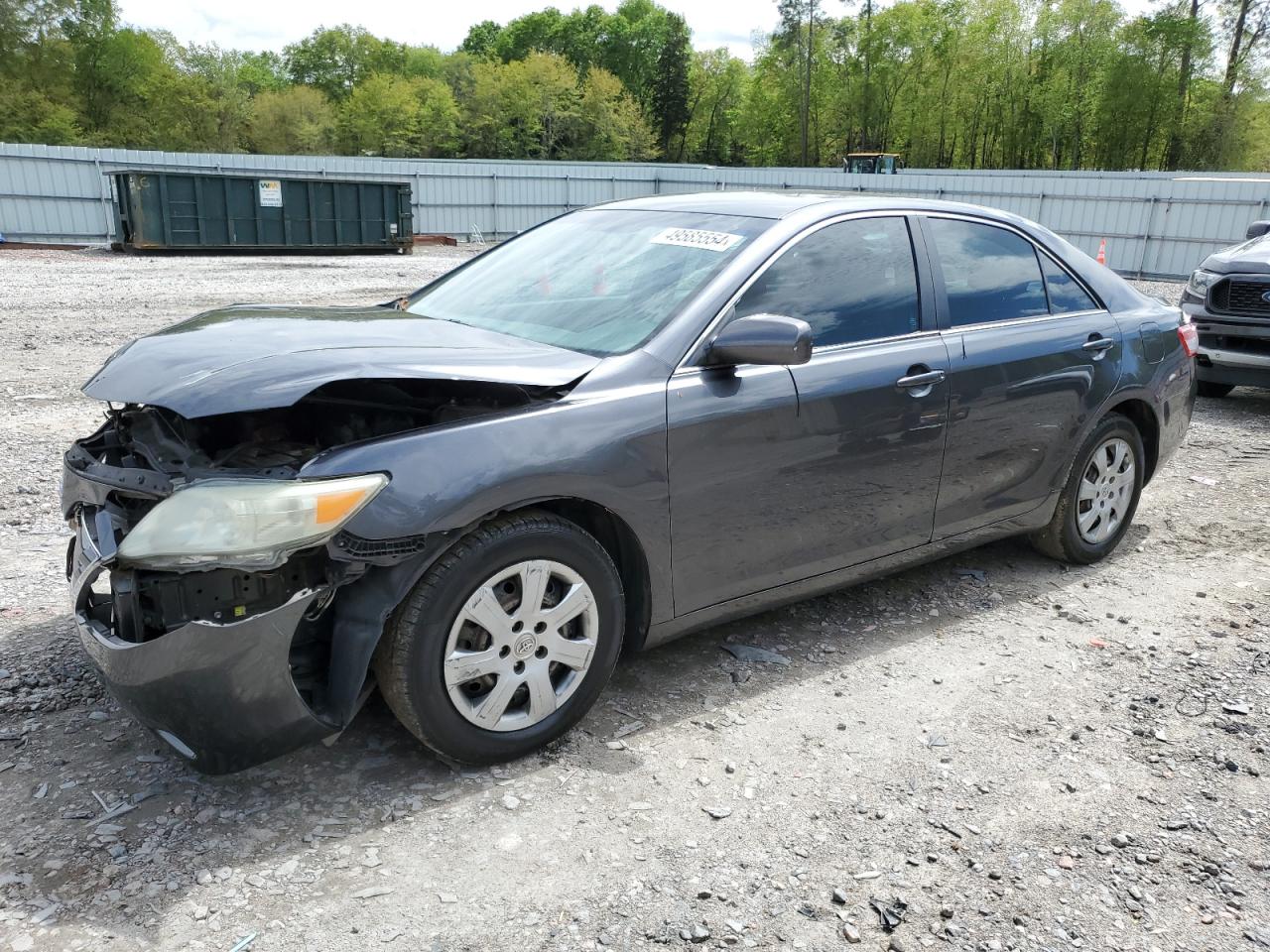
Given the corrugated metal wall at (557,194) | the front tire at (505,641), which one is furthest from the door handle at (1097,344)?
the corrugated metal wall at (557,194)

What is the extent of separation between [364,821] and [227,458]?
107 cm

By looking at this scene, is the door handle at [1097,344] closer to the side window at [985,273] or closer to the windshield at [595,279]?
the side window at [985,273]

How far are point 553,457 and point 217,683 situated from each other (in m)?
1.05

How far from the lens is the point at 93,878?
2.51 metres

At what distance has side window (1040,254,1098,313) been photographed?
14.8 feet

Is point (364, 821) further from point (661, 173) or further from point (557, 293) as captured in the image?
point (661, 173)

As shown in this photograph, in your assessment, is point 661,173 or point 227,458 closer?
point 227,458

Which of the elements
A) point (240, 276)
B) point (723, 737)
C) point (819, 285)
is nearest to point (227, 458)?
point (723, 737)

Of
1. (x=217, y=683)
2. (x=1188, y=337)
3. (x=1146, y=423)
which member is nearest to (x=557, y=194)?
(x=1188, y=337)

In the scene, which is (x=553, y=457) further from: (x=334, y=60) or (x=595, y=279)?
(x=334, y=60)

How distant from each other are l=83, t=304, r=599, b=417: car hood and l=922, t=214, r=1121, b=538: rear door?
1.68m

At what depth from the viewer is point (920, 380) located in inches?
150

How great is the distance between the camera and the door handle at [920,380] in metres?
3.76

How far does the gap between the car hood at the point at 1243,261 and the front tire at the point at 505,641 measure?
25.6 ft
